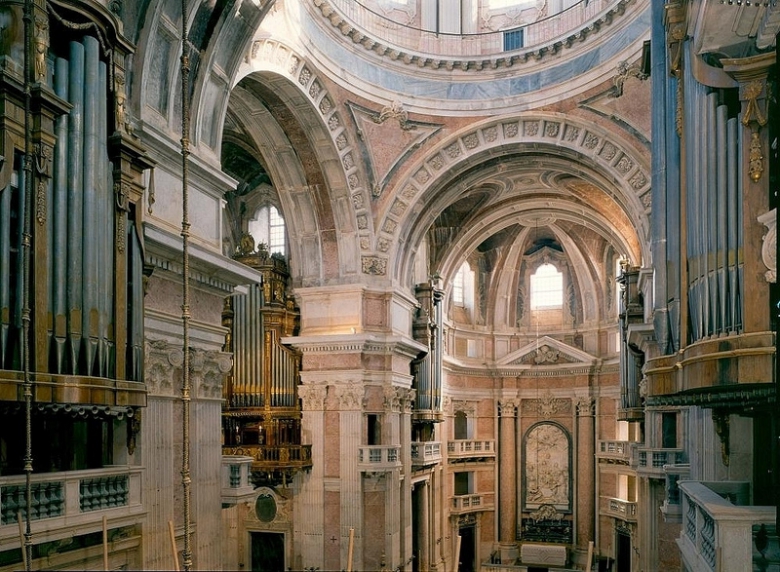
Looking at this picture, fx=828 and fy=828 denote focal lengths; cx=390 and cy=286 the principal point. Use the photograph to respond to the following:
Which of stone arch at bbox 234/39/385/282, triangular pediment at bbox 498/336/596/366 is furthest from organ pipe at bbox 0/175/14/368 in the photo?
triangular pediment at bbox 498/336/596/366

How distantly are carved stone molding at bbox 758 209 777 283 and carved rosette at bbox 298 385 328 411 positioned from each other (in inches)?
580

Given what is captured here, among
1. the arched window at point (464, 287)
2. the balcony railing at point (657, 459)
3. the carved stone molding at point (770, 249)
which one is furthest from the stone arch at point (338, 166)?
the carved stone molding at point (770, 249)

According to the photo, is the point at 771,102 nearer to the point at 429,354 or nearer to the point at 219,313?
the point at 219,313

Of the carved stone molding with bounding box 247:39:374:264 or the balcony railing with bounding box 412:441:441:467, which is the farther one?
the balcony railing with bounding box 412:441:441:467

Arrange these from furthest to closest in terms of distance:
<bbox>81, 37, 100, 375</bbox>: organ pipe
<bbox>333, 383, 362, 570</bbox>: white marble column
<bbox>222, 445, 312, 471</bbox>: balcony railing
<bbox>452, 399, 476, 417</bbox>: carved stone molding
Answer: <bbox>452, 399, 476, 417</bbox>: carved stone molding < <bbox>333, 383, 362, 570</bbox>: white marble column < <bbox>222, 445, 312, 471</bbox>: balcony railing < <bbox>81, 37, 100, 375</bbox>: organ pipe

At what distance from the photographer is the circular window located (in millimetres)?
19562

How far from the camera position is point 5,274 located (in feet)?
20.7

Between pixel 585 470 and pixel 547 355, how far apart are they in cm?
426

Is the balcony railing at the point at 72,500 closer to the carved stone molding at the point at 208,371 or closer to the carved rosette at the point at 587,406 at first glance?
the carved stone molding at the point at 208,371

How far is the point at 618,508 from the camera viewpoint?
→ 2620 cm

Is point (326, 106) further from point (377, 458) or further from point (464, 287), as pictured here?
point (464, 287)

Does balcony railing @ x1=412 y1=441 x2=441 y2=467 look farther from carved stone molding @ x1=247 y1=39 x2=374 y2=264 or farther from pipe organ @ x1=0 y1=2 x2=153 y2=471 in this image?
pipe organ @ x1=0 y1=2 x2=153 y2=471

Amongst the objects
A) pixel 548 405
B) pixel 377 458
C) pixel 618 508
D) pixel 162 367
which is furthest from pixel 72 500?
pixel 548 405

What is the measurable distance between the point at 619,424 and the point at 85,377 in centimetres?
2476
